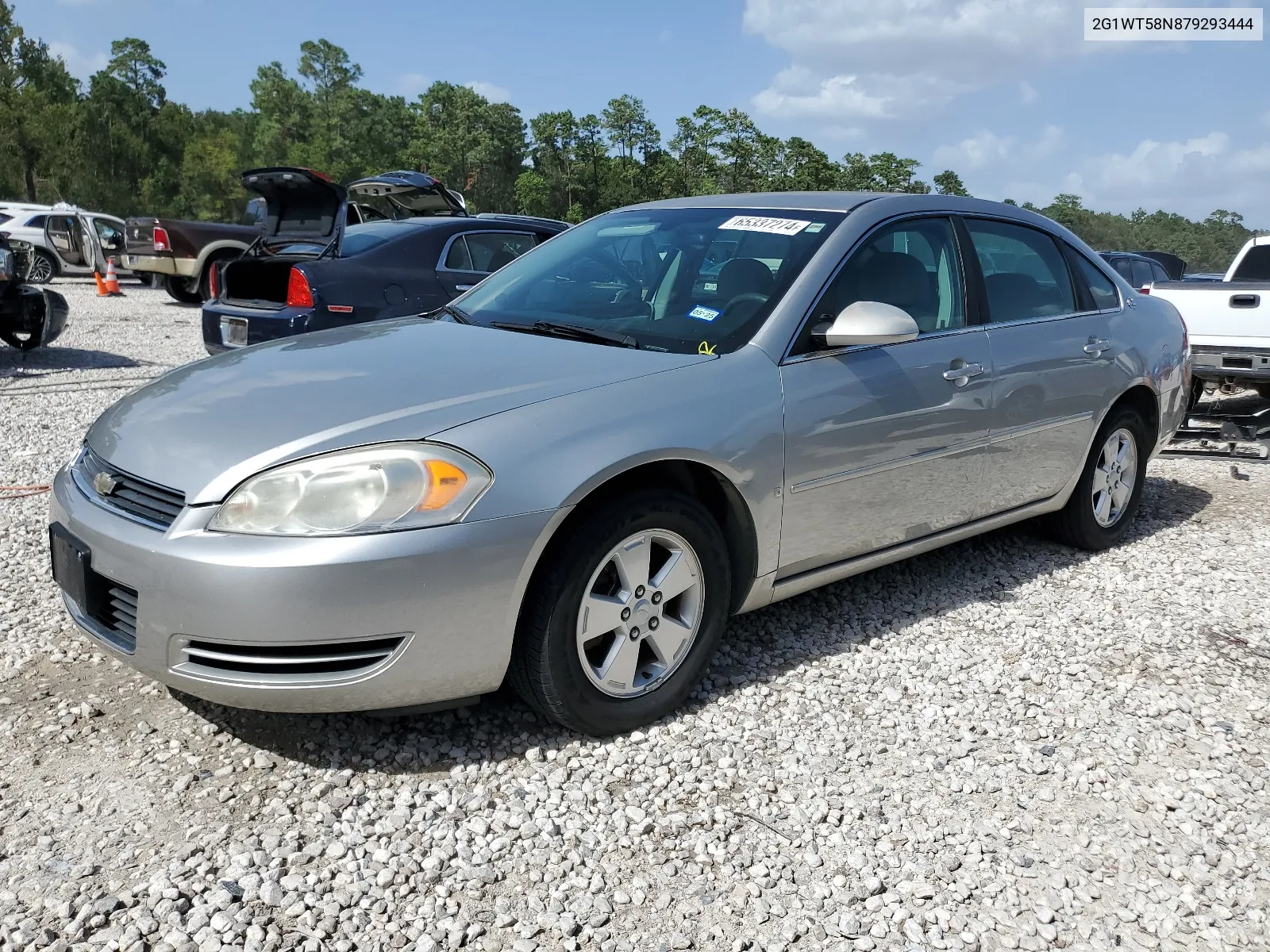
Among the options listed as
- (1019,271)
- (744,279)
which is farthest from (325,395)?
(1019,271)

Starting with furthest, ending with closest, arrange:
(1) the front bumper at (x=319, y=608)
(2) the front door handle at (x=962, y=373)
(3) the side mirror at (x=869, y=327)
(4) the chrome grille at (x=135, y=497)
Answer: (2) the front door handle at (x=962, y=373)
(3) the side mirror at (x=869, y=327)
(4) the chrome grille at (x=135, y=497)
(1) the front bumper at (x=319, y=608)

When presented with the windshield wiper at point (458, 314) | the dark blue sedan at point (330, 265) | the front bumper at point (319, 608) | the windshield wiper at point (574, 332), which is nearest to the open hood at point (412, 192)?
the dark blue sedan at point (330, 265)

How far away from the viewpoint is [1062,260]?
4.77 m

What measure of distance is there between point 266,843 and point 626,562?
3.88 ft

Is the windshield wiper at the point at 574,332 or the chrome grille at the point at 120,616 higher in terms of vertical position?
the windshield wiper at the point at 574,332

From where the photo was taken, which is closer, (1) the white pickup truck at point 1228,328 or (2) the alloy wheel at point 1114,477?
(2) the alloy wheel at point 1114,477

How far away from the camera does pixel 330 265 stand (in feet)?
23.6

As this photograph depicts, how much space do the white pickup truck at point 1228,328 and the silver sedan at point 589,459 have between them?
155 inches

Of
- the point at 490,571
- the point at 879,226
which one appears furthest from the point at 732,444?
the point at 879,226

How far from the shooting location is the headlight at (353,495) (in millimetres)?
2555

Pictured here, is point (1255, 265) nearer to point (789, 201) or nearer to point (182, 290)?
point (789, 201)

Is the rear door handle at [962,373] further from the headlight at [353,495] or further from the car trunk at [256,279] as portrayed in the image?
the car trunk at [256,279]

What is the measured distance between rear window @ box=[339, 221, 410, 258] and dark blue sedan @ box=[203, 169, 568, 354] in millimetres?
11

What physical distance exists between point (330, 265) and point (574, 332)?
168 inches
